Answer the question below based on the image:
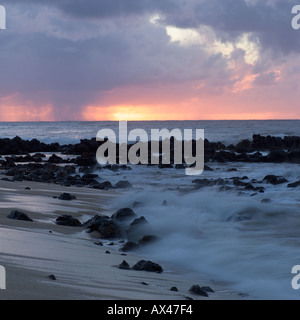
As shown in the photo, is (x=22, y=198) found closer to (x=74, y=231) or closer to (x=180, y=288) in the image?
(x=74, y=231)

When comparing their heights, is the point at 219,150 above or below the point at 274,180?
above

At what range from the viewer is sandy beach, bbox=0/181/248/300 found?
3.40m

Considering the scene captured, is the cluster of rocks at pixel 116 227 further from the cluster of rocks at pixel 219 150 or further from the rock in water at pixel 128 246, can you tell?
the cluster of rocks at pixel 219 150

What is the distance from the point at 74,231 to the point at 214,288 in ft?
7.88

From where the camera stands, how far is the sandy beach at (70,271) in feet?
11.1

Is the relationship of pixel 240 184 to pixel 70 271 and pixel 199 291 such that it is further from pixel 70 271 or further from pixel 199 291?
pixel 70 271

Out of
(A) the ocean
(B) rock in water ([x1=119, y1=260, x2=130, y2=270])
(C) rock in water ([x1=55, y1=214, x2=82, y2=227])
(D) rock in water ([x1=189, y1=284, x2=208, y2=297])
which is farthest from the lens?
(C) rock in water ([x1=55, y1=214, x2=82, y2=227])

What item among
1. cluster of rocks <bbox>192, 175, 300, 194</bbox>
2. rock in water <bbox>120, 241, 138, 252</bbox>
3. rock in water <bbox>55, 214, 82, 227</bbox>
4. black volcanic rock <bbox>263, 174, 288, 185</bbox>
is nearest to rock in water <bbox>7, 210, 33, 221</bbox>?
rock in water <bbox>55, 214, 82, 227</bbox>

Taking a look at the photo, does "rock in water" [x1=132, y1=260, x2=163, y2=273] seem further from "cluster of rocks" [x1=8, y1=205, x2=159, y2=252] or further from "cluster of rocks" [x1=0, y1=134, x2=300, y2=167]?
"cluster of rocks" [x1=0, y1=134, x2=300, y2=167]

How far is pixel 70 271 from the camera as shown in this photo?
13.4 ft

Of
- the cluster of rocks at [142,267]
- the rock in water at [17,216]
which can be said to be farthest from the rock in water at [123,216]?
the cluster of rocks at [142,267]

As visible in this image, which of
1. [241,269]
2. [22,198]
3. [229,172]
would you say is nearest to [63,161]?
[229,172]

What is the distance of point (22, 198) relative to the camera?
27.6ft

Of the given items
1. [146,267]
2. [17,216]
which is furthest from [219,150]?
[146,267]
